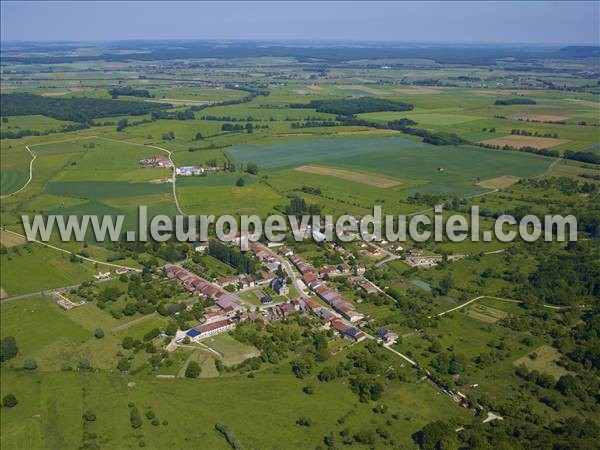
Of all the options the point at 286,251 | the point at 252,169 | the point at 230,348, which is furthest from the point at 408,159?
the point at 230,348

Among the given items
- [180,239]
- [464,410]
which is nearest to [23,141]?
[180,239]

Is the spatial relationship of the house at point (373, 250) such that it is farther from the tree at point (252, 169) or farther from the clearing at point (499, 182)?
the tree at point (252, 169)

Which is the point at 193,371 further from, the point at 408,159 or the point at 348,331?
the point at 408,159

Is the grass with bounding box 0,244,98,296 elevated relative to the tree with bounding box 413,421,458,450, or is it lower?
elevated

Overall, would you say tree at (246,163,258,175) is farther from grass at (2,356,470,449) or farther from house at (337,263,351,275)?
grass at (2,356,470,449)

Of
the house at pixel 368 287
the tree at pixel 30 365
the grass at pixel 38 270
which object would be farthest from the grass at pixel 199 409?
the grass at pixel 38 270

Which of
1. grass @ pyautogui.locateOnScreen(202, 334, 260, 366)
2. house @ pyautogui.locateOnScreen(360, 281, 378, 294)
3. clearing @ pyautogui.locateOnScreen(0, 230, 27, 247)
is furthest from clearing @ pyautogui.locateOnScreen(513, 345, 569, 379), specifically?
clearing @ pyautogui.locateOnScreen(0, 230, 27, 247)
